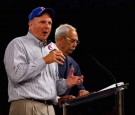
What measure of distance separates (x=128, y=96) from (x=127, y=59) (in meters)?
0.43

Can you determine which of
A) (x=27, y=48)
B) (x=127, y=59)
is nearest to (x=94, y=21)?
(x=127, y=59)

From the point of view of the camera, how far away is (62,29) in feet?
10.1

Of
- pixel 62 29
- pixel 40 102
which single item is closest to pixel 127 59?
pixel 62 29

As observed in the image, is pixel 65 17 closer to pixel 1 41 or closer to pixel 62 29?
pixel 1 41

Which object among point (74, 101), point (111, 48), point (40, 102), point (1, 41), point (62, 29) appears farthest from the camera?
point (111, 48)

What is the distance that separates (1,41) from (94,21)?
1112 mm

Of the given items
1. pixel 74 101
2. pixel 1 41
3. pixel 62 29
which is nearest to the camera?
pixel 74 101

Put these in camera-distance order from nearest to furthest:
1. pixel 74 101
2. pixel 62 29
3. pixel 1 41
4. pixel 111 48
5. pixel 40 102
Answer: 1. pixel 74 101
2. pixel 40 102
3. pixel 62 29
4. pixel 1 41
5. pixel 111 48

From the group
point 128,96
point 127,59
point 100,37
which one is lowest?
point 128,96

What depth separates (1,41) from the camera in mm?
3957

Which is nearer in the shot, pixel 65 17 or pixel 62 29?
pixel 62 29

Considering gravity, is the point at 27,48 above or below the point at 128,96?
above

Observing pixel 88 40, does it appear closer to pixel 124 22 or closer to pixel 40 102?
pixel 124 22

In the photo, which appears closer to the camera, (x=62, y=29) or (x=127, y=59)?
(x=62, y=29)
